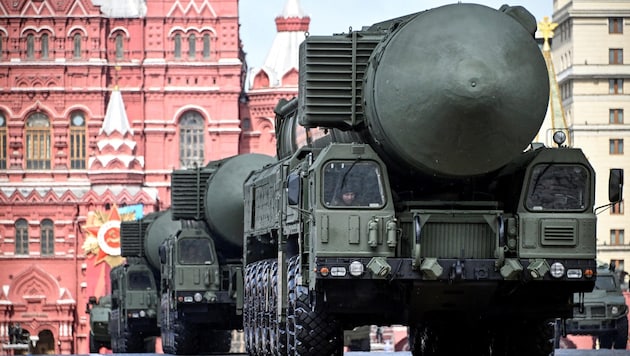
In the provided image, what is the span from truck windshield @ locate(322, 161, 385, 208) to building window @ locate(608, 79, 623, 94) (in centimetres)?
8419

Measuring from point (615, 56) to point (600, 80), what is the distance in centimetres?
186

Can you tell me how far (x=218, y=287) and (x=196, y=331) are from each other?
2117mm

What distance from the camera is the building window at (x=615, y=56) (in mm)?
100625

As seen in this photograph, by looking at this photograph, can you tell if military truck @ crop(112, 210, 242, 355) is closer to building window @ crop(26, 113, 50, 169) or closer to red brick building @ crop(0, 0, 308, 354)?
red brick building @ crop(0, 0, 308, 354)

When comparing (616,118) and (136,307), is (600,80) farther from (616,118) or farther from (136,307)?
(136,307)

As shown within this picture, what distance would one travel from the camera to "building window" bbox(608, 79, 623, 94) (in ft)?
334

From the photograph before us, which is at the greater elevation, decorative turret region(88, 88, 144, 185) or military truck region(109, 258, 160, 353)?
decorative turret region(88, 88, 144, 185)

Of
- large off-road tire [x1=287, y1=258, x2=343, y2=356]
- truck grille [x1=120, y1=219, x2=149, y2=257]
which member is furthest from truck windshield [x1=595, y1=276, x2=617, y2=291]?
large off-road tire [x1=287, y1=258, x2=343, y2=356]

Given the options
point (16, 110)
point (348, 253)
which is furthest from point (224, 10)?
point (348, 253)

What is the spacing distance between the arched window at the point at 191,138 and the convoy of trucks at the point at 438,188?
9250 cm

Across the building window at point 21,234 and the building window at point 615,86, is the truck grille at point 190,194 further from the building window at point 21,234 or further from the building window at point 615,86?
the building window at point 21,234

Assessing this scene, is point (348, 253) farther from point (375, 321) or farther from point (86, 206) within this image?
point (86, 206)

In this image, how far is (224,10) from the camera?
112375 millimetres

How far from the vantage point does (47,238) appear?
11031 cm
